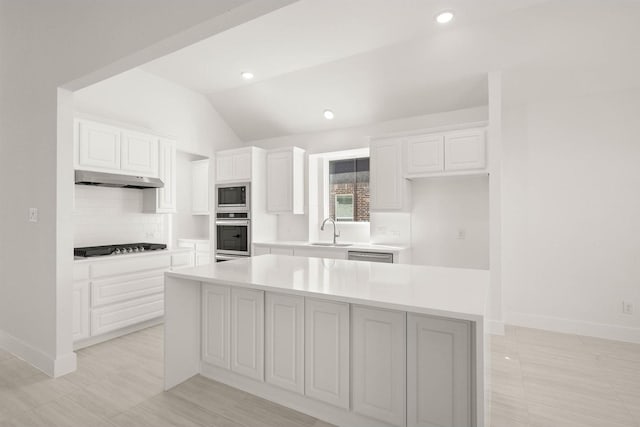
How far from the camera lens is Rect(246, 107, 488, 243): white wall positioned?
4.11 m

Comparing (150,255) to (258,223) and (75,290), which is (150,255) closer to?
(75,290)

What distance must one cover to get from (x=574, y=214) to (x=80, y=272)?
487 cm

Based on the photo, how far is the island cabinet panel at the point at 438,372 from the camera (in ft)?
5.19

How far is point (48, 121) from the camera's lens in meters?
2.62

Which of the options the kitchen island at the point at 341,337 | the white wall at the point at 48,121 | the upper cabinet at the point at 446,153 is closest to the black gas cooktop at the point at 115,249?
the white wall at the point at 48,121

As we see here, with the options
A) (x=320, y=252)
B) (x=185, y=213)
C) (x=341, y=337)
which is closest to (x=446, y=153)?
(x=320, y=252)

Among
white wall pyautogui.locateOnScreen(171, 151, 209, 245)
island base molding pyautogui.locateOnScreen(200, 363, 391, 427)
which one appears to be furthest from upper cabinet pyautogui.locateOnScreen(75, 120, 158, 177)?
island base molding pyautogui.locateOnScreen(200, 363, 391, 427)

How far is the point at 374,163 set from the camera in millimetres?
4211

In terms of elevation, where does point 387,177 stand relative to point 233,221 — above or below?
above

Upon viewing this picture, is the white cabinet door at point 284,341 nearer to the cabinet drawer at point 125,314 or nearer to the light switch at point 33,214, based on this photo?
the cabinet drawer at point 125,314

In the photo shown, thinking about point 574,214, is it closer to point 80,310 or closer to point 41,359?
point 80,310

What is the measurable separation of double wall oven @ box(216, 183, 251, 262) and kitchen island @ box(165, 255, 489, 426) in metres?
2.24

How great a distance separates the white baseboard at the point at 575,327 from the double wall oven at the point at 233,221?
137 inches

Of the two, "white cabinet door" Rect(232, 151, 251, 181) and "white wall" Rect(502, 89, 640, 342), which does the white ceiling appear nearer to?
"white wall" Rect(502, 89, 640, 342)
